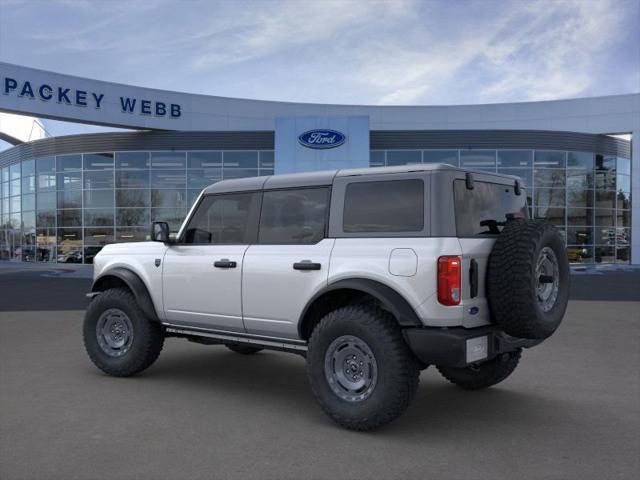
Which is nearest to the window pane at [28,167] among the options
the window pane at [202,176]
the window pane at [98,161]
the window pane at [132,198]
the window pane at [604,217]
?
the window pane at [98,161]

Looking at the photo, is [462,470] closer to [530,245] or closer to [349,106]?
[530,245]

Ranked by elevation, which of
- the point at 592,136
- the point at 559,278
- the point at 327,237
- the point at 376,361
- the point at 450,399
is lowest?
the point at 450,399

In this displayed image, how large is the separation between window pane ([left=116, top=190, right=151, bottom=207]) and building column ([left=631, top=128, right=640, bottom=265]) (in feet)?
78.3

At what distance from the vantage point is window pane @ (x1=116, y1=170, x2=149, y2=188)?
27.0 m

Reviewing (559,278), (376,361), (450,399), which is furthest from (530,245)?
(450,399)

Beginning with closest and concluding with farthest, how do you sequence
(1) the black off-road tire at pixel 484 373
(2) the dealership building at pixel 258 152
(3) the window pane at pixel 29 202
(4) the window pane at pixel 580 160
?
(1) the black off-road tire at pixel 484 373 < (2) the dealership building at pixel 258 152 < (4) the window pane at pixel 580 160 < (3) the window pane at pixel 29 202

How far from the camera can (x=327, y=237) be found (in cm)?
480

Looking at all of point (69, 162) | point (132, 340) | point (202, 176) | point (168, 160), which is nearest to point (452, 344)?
point (132, 340)

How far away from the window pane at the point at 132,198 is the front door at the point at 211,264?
22.2 m

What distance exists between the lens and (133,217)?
27062 mm

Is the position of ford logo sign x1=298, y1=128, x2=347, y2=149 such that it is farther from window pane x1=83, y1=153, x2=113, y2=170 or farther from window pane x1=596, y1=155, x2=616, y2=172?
window pane x1=596, y1=155, x2=616, y2=172

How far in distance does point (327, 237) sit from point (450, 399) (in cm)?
193

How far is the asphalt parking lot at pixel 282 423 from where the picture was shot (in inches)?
146

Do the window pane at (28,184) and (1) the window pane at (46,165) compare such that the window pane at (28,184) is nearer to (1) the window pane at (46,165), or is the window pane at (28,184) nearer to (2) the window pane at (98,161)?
(1) the window pane at (46,165)
